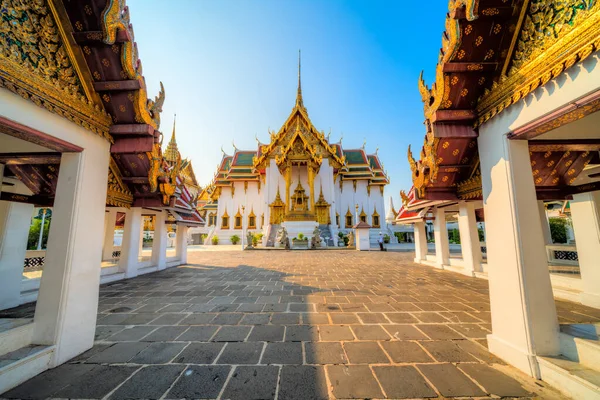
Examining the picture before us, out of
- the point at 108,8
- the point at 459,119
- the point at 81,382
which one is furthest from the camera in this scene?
the point at 459,119

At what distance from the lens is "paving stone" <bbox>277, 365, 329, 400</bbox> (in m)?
1.59

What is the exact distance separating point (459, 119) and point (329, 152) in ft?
68.0

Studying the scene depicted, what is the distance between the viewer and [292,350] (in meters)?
2.21

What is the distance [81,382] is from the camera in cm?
178

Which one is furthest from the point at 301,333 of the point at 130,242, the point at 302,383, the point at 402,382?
the point at 130,242

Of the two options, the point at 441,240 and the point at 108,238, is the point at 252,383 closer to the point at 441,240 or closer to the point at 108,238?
the point at 441,240

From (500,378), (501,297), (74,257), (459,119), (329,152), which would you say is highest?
(329,152)

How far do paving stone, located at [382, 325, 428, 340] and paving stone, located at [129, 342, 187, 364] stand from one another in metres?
2.19

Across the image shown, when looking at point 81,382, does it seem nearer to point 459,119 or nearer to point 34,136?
point 34,136

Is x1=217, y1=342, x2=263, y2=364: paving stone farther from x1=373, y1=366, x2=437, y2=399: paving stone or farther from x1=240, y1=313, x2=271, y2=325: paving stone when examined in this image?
x1=373, y1=366, x2=437, y2=399: paving stone

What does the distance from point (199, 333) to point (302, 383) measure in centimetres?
146

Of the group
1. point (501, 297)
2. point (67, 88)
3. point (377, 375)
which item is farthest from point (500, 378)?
point (67, 88)

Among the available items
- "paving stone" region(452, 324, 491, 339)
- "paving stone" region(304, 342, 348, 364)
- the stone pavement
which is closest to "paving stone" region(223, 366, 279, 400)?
the stone pavement

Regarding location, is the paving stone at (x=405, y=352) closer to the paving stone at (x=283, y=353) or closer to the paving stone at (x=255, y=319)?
the paving stone at (x=283, y=353)
